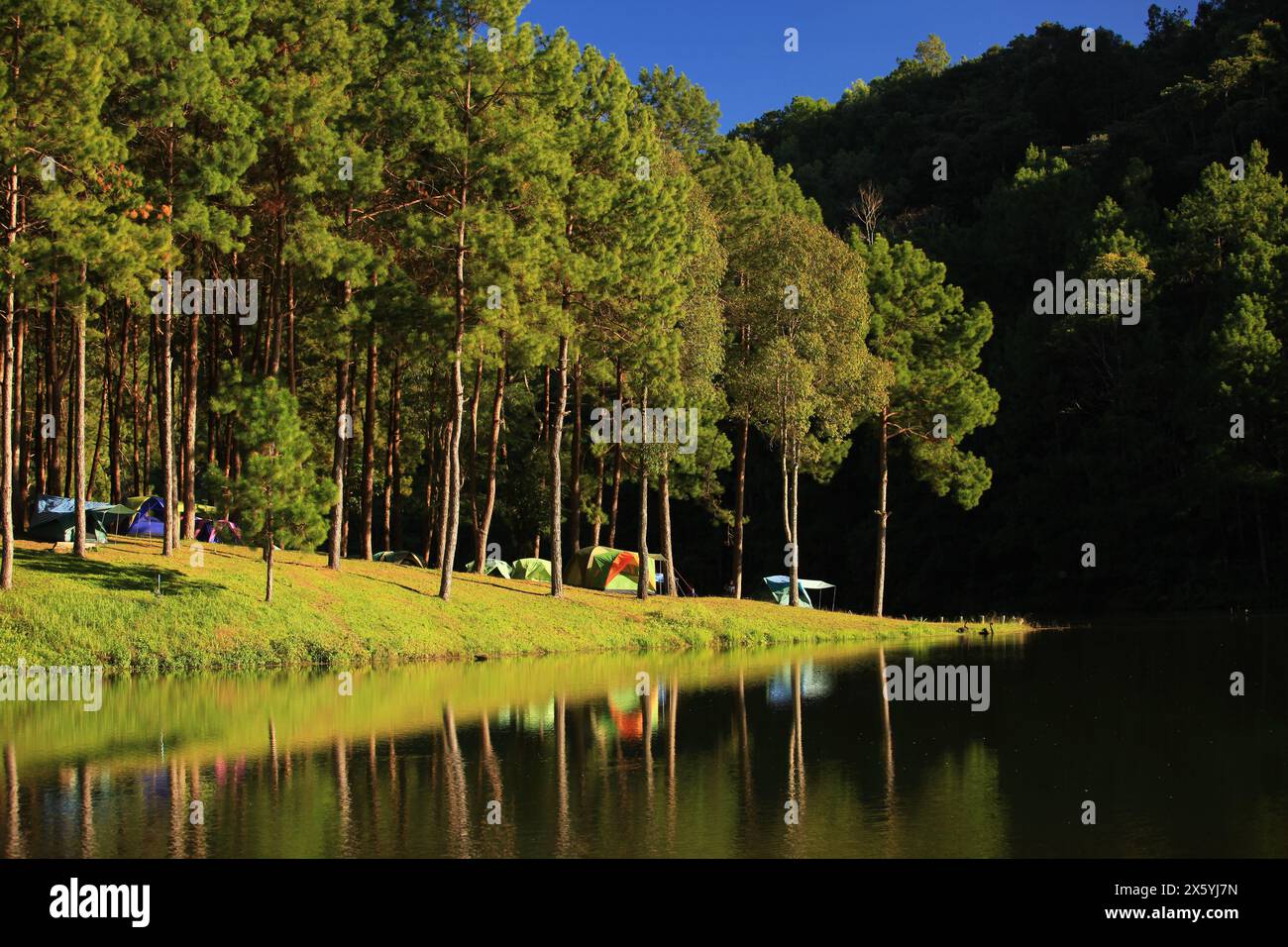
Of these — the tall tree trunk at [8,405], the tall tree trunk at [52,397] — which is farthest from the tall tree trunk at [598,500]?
the tall tree trunk at [8,405]

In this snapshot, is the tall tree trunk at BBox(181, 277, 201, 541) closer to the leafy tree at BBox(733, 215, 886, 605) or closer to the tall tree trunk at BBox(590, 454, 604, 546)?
the tall tree trunk at BBox(590, 454, 604, 546)

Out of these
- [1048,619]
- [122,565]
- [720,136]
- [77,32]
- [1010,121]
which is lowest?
[1048,619]

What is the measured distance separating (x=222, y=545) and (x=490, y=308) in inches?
494

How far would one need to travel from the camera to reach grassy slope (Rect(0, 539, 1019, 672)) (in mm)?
34219

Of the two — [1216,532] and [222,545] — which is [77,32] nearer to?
[222,545]

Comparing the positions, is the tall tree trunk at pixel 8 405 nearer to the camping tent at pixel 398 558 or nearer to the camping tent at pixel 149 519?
the camping tent at pixel 149 519

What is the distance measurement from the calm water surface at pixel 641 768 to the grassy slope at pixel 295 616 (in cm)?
243

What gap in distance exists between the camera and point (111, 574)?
37.4 m

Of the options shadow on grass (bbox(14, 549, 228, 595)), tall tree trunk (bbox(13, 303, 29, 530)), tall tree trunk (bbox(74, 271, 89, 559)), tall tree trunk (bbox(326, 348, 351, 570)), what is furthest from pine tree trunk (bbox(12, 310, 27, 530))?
tall tree trunk (bbox(326, 348, 351, 570))

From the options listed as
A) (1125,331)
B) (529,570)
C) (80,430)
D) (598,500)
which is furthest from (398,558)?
(1125,331)

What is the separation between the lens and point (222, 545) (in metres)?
46.9

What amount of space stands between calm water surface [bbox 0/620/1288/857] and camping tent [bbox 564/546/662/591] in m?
23.1

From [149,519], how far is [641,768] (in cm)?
3498
